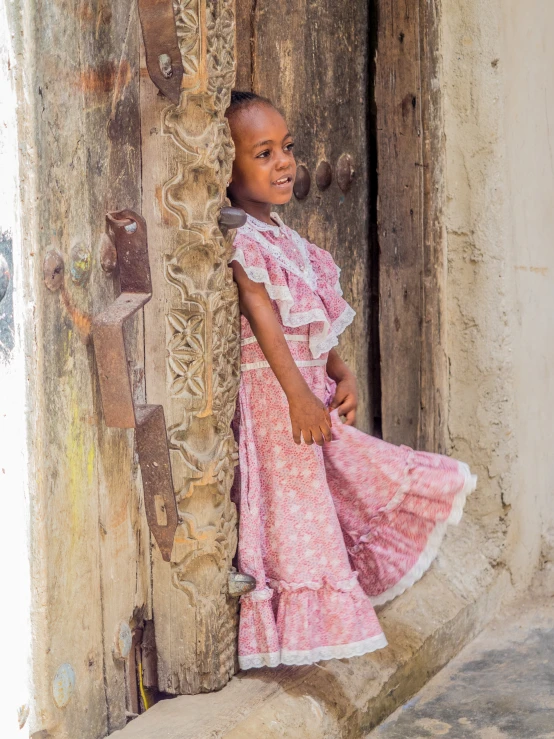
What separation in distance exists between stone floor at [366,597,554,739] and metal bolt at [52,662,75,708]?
74 centimetres

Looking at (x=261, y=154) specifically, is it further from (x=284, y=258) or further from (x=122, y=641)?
(x=122, y=641)

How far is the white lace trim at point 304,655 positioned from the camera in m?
1.93

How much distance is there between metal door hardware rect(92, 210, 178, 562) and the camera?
5.16 feet

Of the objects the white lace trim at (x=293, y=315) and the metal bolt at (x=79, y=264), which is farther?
the white lace trim at (x=293, y=315)

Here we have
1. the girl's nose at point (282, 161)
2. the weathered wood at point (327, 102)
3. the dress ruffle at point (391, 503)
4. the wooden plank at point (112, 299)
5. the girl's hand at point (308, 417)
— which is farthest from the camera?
the weathered wood at point (327, 102)

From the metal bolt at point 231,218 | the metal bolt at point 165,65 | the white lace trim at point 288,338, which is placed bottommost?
the white lace trim at point 288,338

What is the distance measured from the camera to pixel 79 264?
5.20 ft

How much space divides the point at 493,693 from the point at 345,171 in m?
1.40

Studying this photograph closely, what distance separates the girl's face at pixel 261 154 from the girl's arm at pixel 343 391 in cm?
42

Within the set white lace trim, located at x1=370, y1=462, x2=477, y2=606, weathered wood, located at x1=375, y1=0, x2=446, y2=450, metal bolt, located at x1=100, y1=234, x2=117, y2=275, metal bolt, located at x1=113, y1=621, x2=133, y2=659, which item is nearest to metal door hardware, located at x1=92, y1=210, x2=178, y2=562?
metal bolt, located at x1=100, y1=234, x2=117, y2=275

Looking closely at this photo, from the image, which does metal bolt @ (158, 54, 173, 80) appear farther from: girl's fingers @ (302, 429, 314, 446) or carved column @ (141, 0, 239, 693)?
girl's fingers @ (302, 429, 314, 446)

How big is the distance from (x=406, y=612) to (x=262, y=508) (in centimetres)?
60

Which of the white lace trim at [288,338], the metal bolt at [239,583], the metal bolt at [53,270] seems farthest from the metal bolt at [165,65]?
the metal bolt at [239,583]

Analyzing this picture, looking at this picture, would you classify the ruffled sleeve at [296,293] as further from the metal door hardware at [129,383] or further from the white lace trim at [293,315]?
the metal door hardware at [129,383]
